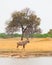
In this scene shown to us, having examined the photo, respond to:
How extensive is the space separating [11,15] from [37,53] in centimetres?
4355

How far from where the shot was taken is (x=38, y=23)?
8025 centimetres

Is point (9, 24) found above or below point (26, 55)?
above

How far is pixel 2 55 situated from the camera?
34.6 m

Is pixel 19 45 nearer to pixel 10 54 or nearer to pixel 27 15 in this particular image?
pixel 10 54

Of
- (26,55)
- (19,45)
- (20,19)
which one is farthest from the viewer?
(20,19)

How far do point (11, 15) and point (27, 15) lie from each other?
142 inches

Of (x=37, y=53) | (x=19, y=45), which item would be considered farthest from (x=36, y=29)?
(x=37, y=53)

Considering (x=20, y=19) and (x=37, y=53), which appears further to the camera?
(x=20, y=19)

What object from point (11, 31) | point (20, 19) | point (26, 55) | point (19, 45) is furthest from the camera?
point (11, 31)

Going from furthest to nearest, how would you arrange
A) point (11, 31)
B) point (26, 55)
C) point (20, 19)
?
point (11, 31) < point (20, 19) < point (26, 55)

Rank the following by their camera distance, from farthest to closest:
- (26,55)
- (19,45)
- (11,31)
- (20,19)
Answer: (11,31) → (20,19) → (19,45) → (26,55)

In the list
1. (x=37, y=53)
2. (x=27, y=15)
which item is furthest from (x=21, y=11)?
(x=37, y=53)

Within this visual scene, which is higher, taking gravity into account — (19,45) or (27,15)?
(27,15)

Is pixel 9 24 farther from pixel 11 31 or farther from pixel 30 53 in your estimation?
pixel 30 53
